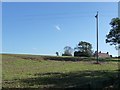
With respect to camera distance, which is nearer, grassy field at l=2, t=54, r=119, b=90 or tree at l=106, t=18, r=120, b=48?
grassy field at l=2, t=54, r=119, b=90

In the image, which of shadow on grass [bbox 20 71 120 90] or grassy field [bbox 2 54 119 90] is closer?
shadow on grass [bbox 20 71 120 90]

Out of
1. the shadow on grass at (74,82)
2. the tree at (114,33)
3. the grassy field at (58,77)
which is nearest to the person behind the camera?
the shadow on grass at (74,82)

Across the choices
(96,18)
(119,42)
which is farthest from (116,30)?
(96,18)

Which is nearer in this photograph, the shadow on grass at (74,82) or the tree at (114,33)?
the shadow on grass at (74,82)

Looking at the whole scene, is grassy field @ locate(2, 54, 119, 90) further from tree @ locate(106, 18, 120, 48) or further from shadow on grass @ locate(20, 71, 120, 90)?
tree @ locate(106, 18, 120, 48)

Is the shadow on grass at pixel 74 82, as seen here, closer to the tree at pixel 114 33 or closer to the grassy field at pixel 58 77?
the grassy field at pixel 58 77

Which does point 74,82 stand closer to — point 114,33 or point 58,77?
point 58,77

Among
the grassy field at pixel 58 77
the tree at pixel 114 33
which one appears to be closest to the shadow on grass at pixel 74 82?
the grassy field at pixel 58 77

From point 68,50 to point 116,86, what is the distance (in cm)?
13647

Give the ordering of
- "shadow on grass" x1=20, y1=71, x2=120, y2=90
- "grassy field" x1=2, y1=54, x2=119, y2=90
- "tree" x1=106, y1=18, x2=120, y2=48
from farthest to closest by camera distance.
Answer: "tree" x1=106, y1=18, x2=120, y2=48 → "grassy field" x1=2, y1=54, x2=119, y2=90 → "shadow on grass" x1=20, y1=71, x2=120, y2=90

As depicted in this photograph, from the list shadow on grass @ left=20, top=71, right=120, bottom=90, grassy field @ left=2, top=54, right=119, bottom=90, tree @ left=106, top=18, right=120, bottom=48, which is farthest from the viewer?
tree @ left=106, top=18, right=120, bottom=48

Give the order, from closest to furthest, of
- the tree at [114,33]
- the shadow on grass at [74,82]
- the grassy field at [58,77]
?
the shadow on grass at [74,82]
the grassy field at [58,77]
the tree at [114,33]

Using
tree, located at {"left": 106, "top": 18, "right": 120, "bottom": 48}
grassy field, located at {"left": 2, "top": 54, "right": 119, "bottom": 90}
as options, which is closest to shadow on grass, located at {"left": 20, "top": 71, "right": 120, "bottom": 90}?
grassy field, located at {"left": 2, "top": 54, "right": 119, "bottom": 90}

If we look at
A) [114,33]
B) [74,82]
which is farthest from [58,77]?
[114,33]
